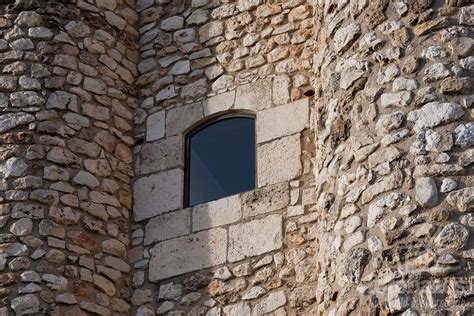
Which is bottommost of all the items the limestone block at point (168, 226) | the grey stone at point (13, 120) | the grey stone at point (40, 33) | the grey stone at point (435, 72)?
the limestone block at point (168, 226)

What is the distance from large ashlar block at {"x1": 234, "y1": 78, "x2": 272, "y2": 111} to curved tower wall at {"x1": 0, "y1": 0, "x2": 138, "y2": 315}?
93cm

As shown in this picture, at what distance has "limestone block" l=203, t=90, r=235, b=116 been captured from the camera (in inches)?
392

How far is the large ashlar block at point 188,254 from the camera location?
9.37m

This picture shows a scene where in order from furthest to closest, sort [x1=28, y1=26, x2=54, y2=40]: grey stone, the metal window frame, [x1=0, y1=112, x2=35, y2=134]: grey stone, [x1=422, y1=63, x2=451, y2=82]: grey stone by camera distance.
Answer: [x1=28, y1=26, x2=54, y2=40]: grey stone
the metal window frame
[x1=0, y1=112, x2=35, y2=134]: grey stone
[x1=422, y1=63, x2=451, y2=82]: grey stone

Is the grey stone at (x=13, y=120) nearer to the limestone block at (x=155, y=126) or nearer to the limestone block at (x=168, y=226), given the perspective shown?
the limestone block at (x=155, y=126)

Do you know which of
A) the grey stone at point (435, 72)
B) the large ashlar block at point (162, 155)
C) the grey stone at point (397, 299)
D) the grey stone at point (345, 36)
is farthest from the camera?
the large ashlar block at point (162, 155)

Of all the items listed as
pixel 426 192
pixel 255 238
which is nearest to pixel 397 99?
pixel 426 192

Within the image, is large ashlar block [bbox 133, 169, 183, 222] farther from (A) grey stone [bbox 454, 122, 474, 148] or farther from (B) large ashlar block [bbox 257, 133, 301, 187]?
(A) grey stone [bbox 454, 122, 474, 148]

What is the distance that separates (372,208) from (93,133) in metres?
2.84

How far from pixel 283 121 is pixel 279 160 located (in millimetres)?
312

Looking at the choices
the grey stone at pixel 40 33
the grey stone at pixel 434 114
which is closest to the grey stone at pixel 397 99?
the grey stone at pixel 434 114

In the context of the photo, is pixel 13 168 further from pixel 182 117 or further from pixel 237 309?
pixel 237 309

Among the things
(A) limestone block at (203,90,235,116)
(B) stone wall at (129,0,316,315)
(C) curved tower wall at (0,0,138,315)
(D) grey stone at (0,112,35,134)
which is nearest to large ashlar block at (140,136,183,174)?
(B) stone wall at (129,0,316,315)

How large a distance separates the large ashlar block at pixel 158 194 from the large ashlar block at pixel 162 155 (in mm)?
61
